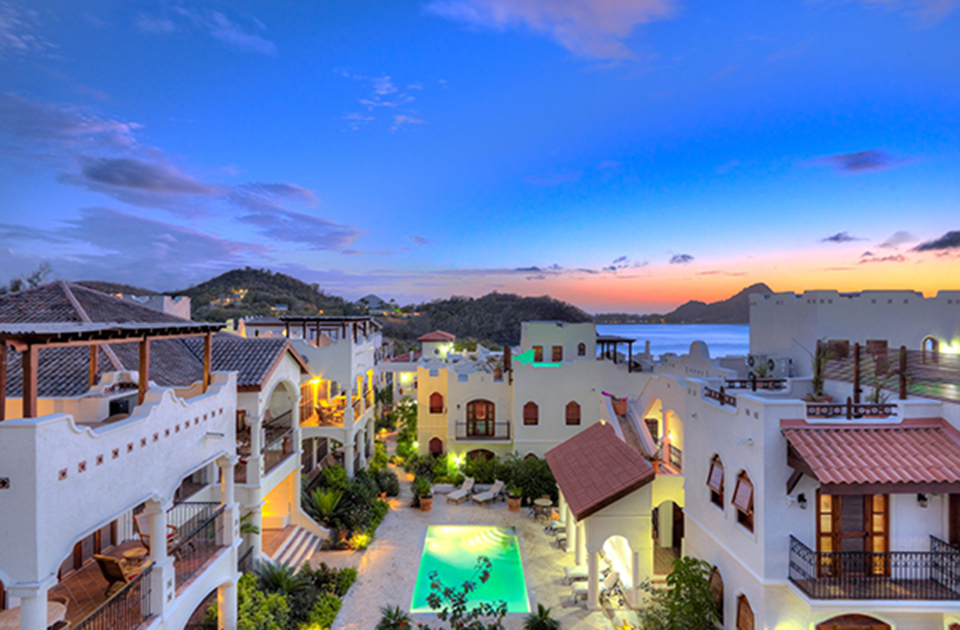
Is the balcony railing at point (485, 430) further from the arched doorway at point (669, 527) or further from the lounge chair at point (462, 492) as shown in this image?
the arched doorway at point (669, 527)

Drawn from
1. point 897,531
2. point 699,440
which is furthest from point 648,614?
point 897,531

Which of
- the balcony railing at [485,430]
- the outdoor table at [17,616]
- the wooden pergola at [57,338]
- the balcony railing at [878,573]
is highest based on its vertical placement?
the wooden pergola at [57,338]

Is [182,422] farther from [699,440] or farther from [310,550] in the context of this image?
[699,440]

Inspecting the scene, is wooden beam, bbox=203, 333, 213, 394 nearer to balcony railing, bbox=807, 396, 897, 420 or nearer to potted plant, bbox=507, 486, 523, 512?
balcony railing, bbox=807, 396, 897, 420

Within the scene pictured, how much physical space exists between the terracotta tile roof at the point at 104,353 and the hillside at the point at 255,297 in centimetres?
4486

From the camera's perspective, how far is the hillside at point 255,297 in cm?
6659

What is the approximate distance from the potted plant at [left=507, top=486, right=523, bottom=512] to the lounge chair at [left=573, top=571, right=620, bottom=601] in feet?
20.5

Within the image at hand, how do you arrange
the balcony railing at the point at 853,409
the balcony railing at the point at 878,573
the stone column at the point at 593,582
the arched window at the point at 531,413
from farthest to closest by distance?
1. the arched window at the point at 531,413
2. the stone column at the point at 593,582
3. the balcony railing at the point at 853,409
4. the balcony railing at the point at 878,573

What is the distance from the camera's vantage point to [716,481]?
12008 millimetres

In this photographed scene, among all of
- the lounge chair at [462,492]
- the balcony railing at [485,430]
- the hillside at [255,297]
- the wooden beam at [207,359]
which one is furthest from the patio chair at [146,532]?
the hillside at [255,297]

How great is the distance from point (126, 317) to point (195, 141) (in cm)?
1576

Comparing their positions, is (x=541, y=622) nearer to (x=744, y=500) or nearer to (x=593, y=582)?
(x=593, y=582)

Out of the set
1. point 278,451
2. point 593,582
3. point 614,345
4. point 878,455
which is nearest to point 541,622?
point 593,582

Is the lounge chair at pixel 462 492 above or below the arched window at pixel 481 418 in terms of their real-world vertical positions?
below
